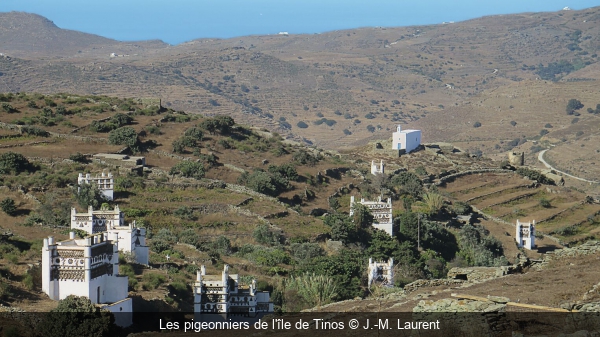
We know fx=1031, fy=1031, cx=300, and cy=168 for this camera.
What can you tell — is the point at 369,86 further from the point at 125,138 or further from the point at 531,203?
the point at 125,138

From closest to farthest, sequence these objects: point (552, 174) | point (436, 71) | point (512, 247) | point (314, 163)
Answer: point (512, 247) < point (314, 163) < point (552, 174) < point (436, 71)

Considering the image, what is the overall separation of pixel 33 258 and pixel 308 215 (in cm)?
1865

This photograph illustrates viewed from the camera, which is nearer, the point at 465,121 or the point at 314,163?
the point at 314,163

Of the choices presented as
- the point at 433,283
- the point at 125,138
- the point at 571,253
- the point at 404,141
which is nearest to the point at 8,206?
the point at 125,138

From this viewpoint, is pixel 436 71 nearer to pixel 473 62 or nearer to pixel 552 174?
pixel 473 62

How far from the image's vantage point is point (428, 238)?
41062 mm

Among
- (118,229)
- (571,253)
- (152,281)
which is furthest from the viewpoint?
(118,229)

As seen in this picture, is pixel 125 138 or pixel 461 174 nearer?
pixel 125 138

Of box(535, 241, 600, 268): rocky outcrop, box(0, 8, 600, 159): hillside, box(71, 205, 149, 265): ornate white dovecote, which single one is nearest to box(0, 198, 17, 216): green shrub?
box(71, 205, 149, 265): ornate white dovecote

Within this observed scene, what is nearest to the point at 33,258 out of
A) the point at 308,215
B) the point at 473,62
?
the point at 308,215

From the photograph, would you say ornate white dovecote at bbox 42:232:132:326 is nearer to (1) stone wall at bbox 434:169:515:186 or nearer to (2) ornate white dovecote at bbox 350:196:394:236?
(2) ornate white dovecote at bbox 350:196:394:236

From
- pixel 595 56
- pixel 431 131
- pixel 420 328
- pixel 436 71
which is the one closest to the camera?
pixel 420 328

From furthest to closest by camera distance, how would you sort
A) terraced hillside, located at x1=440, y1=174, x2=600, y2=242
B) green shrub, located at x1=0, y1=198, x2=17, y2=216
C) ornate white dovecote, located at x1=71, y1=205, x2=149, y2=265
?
terraced hillside, located at x1=440, y1=174, x2=600, y2=242
green shrub, located at x1=0, y1=198, x2=17, y2=216
ornate white dovecote, located at x1=71, y1=205, x2=149, y2=265

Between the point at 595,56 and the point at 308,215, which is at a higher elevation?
the point at 595,56
